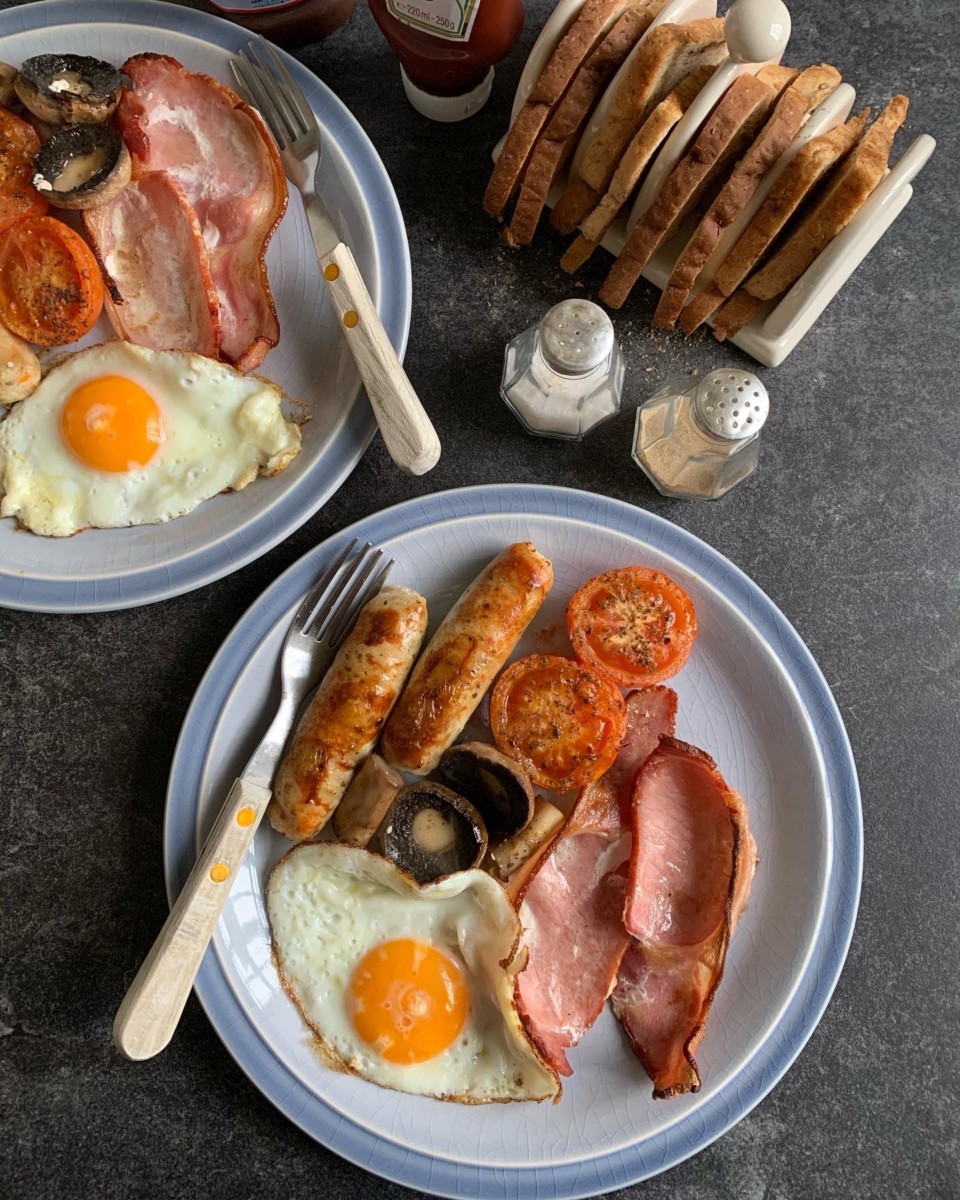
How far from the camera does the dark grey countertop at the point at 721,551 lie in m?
2.14

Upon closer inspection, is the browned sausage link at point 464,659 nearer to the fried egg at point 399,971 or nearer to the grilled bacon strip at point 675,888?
the fried egg at point 399,971

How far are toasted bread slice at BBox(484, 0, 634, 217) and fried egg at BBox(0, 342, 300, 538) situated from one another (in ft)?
2.54

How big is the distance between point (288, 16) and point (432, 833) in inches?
79.6

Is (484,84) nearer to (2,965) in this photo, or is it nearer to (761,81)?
(761,81)

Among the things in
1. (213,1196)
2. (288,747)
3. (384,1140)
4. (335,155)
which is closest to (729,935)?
(384,1140)

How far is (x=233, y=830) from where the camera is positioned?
199cm

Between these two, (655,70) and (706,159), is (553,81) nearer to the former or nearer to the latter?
(655,70)

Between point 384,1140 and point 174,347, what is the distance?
1.89 m

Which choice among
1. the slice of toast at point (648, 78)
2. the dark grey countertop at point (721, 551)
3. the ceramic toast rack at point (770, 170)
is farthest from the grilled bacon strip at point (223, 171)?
the slice of toast at point (648, 78)

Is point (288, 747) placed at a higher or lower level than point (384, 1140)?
higher

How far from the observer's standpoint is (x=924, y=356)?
2.41 m

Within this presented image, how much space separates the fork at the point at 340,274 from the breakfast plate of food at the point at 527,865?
17cm

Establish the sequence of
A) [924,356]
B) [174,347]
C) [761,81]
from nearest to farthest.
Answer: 1. [761,81]
2. [174,347]
3. [924,356]

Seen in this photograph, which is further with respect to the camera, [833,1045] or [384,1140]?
[833,1045]
